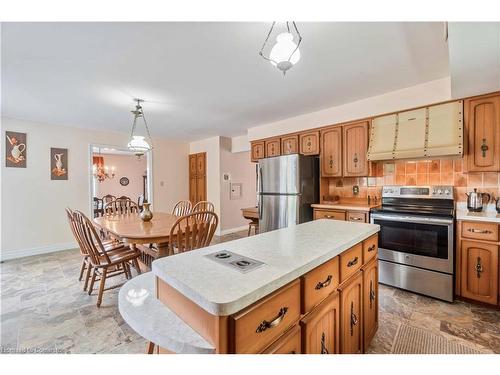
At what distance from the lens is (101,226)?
2699 millimetres

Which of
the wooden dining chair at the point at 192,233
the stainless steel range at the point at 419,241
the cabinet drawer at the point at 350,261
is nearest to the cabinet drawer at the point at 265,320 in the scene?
the cabinet drawer at the point at 350,261

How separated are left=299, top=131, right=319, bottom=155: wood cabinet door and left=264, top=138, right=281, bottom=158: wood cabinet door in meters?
0.46

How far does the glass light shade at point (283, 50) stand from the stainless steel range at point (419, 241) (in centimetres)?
214

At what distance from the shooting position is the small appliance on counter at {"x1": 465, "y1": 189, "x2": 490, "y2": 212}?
2.46m

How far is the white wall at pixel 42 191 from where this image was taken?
12.7 feet

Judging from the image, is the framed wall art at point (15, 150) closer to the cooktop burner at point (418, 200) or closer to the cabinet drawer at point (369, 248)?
the cabinet drawer at point (369, 248)

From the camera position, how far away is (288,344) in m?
0.84

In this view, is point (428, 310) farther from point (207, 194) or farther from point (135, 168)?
point (135, 168)

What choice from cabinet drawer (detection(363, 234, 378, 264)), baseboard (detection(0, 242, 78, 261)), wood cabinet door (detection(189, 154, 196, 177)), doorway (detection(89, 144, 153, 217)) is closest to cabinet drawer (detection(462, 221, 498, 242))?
cabinet drawer (detection(363, 234, 378, 264))

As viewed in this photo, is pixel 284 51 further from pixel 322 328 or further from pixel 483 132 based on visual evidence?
pixel 483 132

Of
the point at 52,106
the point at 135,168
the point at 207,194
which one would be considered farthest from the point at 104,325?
Result: the point at 135,168

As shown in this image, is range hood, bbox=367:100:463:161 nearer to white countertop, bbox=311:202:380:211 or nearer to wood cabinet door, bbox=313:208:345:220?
white countertop, bbox=311:202:380:211

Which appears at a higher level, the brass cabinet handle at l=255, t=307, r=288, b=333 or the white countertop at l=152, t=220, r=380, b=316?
the white countertop at l=152, t=220, r=380, b=316
